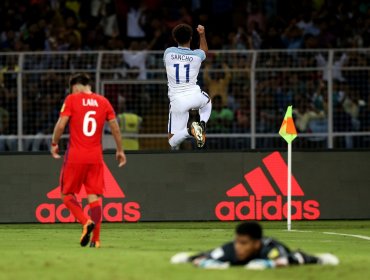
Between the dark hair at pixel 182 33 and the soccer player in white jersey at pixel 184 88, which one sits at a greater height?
the dark hair at pixel 182 33

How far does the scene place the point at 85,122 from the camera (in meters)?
15.4

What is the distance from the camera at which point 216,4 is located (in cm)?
3139

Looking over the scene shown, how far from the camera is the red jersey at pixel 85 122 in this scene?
15.4 metres

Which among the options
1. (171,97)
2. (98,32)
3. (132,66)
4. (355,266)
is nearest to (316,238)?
(171,97)

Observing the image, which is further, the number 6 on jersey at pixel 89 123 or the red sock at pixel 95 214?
the red sock at pixel 95 214

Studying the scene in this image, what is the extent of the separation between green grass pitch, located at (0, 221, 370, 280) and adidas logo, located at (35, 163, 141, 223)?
392 mm

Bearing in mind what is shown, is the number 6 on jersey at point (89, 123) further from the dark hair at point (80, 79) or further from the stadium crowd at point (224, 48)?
the stadium crowd at point (224, 48)

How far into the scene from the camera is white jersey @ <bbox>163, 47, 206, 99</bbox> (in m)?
20.2

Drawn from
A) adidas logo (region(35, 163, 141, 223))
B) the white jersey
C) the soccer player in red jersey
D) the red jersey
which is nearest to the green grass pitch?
adidas logo (region(35, 163, 141, 223))

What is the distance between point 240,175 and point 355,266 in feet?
31.7

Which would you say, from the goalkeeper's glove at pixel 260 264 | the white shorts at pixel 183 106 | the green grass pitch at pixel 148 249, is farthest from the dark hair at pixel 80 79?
the white shorts at pixel 183 106

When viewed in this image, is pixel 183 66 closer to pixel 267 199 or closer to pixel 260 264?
pixel 267 199

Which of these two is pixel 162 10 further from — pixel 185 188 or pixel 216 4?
pixel 185 188

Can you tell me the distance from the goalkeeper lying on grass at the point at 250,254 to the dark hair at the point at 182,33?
773 centimetres
